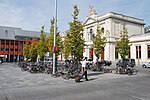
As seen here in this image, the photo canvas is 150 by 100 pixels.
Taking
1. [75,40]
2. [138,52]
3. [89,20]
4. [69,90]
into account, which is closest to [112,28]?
[138,52]

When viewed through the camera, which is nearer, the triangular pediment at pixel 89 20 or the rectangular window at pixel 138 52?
the rectangular window at pixel 138 52

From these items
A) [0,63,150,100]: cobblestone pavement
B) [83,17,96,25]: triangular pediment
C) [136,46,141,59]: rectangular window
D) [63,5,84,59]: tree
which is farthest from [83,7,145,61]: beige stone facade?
[0,63,150,100]: cobblestone pavement

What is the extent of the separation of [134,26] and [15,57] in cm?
5577

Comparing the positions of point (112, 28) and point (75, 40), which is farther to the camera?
point (112, 28)

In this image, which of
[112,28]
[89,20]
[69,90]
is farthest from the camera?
[89,20]

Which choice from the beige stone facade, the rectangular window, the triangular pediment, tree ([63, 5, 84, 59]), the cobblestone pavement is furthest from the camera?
the triangular pediment

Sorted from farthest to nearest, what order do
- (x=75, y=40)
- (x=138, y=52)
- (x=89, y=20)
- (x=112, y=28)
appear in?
(x=89, y=20), (x=112, y=28), (x=138, y=52), (x=75, y=40)

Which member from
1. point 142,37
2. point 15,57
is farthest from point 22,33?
point 142,37

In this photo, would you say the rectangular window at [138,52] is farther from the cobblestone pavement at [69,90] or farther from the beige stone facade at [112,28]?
the cobblestone pavement at [69,90]

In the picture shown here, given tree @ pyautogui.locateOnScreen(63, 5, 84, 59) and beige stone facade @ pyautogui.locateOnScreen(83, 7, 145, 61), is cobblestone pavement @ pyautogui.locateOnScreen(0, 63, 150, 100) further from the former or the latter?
beige stone facade @ pyautogui.locateOnScreen(83, 7, 145, 61)

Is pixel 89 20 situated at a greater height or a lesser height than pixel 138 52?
greater

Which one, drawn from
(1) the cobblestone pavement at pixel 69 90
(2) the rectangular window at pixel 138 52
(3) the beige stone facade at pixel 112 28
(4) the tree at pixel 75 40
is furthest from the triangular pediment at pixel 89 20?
(1) the cobblestone pavement at pixel 69 90

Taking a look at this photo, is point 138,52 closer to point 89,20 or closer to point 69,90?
point 89,20

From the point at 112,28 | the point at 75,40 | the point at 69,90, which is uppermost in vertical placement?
the point at 112,28
